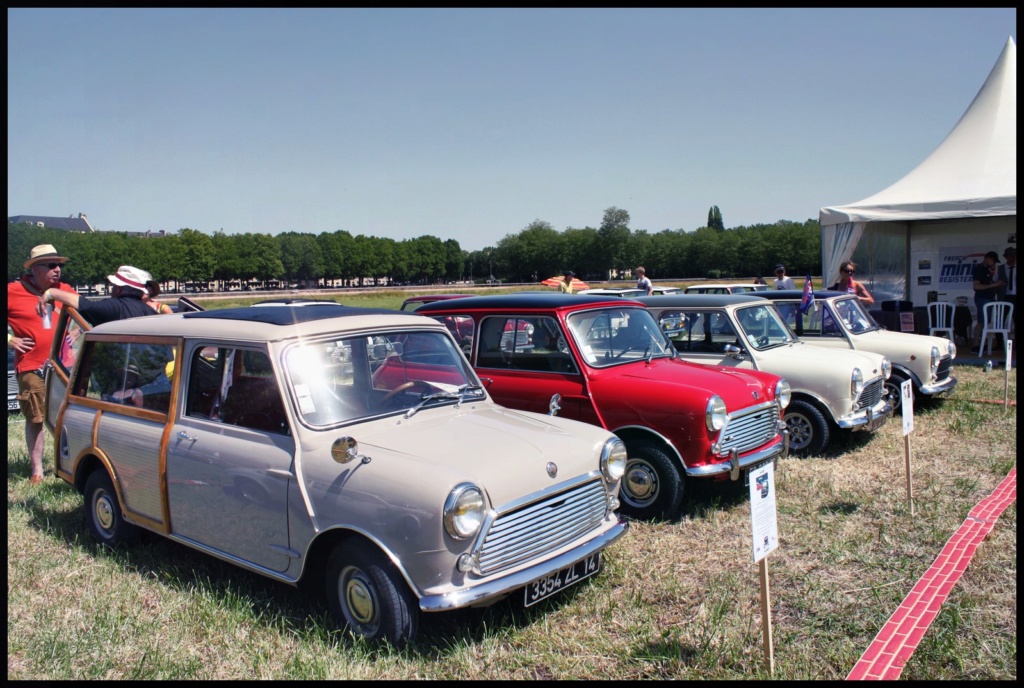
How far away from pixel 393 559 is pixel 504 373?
311 centimetres

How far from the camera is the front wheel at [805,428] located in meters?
7.42

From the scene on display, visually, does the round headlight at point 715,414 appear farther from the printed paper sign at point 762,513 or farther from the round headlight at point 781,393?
the printed paper sign at point 762,513

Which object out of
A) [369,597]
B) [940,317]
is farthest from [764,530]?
[940,317]

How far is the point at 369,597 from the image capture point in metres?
3.60

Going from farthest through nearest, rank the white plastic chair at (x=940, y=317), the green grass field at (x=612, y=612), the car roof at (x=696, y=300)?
the white plastic chair at (x=940, y=317), the car roof at (x=696, y=300), the green grass field at (x=612, y=612)

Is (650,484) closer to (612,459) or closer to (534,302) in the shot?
(612,459)

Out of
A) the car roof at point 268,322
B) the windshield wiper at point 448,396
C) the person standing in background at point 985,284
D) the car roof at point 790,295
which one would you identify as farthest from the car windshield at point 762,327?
the person standing in background at point 985,284

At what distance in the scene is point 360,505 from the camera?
139 inches

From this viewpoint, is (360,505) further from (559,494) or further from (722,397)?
(722,397)

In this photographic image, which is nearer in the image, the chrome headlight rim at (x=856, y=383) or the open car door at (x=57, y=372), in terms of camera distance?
the open car door at (x=57, y=372)

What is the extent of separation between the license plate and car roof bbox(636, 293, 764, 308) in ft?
14.1

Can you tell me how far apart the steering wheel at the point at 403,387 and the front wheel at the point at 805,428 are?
443 centimetres

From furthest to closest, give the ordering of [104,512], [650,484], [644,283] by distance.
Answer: [644,283], [650,484], [104,512]

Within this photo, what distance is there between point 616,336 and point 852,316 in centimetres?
473
